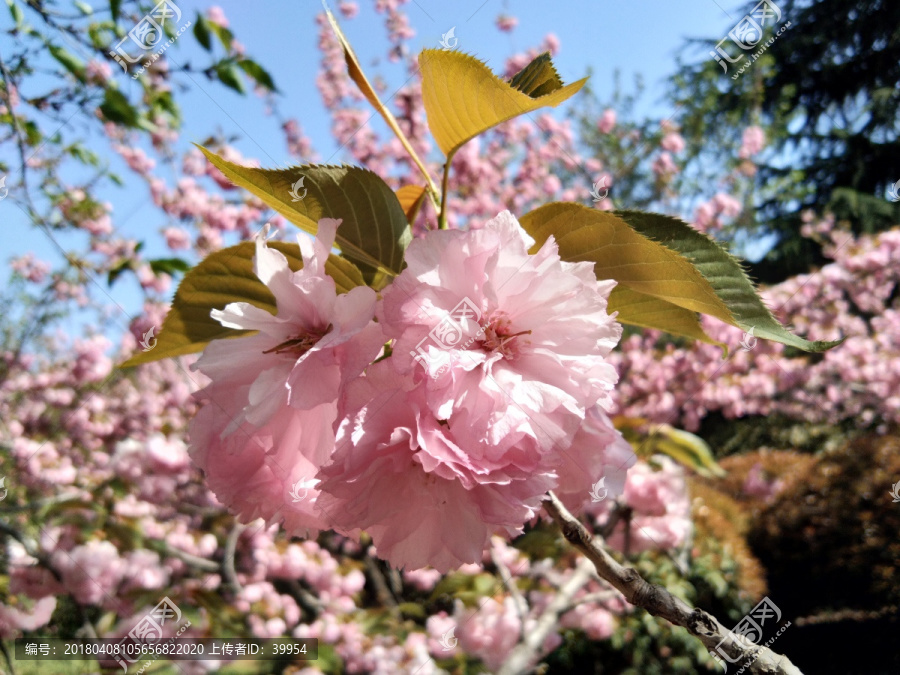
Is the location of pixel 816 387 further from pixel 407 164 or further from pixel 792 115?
pixel 792 115

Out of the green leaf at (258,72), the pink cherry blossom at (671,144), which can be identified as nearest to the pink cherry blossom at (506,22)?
the pink cherry blossom at (671,144)

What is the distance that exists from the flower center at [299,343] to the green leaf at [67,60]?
1.93 meters

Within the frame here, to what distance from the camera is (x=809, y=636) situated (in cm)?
496

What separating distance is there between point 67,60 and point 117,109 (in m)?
0.42

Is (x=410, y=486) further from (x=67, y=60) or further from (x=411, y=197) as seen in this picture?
(x=67, y=60)

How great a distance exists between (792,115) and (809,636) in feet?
33.0

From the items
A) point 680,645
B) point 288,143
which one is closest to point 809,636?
point 680,645

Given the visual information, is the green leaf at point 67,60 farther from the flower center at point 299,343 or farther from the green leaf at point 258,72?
the flower center at point 299,343

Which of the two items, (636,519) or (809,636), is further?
(809,636)

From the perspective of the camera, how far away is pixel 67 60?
1.85 m

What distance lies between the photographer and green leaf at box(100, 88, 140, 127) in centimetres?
164

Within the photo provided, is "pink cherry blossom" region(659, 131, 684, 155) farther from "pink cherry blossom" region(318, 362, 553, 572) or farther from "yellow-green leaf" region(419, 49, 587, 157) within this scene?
"pink cherry blossom" region(318, 362, 553, 572)

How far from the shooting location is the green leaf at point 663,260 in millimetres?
473

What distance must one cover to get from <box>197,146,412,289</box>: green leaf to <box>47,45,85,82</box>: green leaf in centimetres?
186
